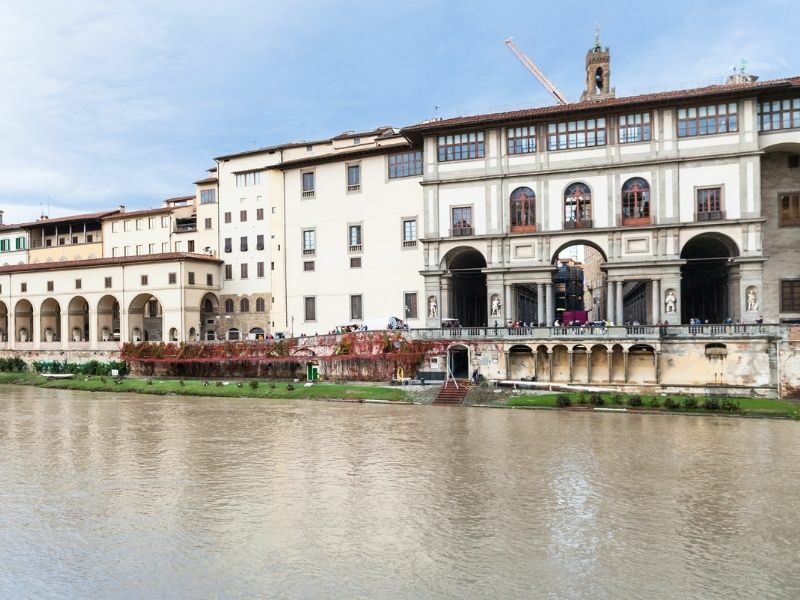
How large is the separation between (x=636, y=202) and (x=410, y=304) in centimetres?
1980

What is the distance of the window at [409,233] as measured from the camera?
56.9 meters

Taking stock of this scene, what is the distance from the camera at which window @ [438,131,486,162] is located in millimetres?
51250

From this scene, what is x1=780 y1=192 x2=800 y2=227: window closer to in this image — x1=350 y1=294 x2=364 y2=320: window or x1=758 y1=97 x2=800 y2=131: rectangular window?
x1=758 y1=97 x2=800 y2=131: rectangular window

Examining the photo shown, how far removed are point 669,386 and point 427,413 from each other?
1582cm

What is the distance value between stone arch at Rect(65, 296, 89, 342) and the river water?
4085 centimetres

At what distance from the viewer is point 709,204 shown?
4609 centimetres

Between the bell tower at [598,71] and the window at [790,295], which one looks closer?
the window at [790,295]

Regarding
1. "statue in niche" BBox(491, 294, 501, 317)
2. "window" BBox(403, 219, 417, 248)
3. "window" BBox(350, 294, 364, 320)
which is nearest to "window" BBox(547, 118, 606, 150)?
"statue in niche" BBox(491, 294, 501, 317)

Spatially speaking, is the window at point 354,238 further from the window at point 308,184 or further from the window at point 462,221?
the window at point 462,221

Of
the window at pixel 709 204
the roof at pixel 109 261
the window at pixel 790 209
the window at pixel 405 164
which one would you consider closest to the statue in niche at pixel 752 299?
the window at pixel 709 204

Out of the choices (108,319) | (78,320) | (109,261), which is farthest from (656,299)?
(78,320)

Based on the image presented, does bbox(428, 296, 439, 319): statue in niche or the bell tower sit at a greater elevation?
the bell tower

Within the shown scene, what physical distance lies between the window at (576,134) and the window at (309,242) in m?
23.0

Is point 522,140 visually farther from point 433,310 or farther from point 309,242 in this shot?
point 309,242
